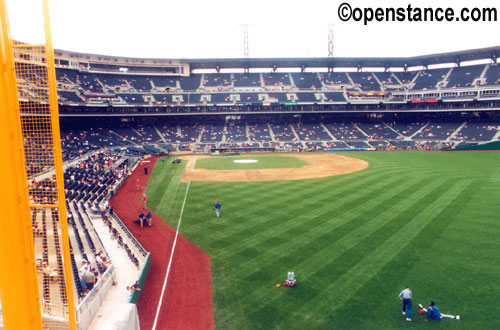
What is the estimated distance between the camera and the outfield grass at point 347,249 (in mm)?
10414

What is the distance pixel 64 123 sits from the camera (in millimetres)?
58156

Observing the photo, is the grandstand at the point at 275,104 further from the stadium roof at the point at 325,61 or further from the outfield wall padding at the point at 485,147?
the outfield wall padding at the point at 485,147

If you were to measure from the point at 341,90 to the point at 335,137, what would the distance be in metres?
15.0

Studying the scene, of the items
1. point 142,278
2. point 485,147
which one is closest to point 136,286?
point 142,278

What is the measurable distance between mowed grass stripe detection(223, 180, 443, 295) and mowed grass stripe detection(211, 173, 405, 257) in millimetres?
957

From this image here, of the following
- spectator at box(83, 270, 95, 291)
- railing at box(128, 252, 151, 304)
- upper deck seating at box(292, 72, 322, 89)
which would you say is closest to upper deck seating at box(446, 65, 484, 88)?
Answer: upper deck seating at box(292, 72, 322, 89)

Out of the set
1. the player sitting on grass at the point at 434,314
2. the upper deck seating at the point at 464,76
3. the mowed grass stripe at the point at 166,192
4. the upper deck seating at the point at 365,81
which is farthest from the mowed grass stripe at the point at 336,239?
the upper deck seating at the point at 365,81

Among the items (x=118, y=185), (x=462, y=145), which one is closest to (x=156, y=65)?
(x=118, y=185)

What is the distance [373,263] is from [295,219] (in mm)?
6510

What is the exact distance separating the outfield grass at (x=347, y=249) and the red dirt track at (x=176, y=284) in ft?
1.76

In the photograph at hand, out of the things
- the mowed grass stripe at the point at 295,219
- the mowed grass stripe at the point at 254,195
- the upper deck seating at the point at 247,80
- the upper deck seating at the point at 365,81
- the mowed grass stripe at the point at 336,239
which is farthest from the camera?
the upper deck seating at the point at 247,80

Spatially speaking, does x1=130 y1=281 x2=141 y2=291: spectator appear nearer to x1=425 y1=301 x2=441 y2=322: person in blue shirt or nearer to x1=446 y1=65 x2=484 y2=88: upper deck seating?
x1=425 y1=301 x2=441 y2=322: person in blue shirt

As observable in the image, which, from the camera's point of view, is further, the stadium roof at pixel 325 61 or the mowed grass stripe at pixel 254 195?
the stadium roof at pixel 325 61

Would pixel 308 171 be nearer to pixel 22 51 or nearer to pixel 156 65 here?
pixel 22 51
